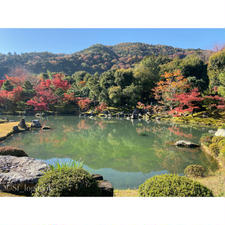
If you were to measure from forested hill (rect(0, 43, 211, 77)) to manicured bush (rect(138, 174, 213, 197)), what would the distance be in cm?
2472

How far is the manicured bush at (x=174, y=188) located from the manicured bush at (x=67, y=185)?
2.79 ft

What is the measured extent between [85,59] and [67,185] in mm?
32321

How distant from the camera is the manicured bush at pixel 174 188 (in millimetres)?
2195

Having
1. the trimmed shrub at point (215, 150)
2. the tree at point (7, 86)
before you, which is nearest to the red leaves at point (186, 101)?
the trimmed shrub at point (215, 150)

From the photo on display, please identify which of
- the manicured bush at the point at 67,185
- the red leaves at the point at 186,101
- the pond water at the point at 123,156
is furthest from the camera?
the red leaves at the point at 186,101

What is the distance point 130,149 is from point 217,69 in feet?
52.8

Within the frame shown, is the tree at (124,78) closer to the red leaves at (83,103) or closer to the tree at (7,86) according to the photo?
the red leaves at (83,103)

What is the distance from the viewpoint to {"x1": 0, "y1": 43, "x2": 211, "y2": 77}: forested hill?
23.7 metres

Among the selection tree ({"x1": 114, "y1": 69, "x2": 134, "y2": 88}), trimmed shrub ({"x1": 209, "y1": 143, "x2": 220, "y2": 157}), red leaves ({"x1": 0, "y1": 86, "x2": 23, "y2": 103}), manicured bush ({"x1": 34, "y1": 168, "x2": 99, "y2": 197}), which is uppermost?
tree ({"x1": 114, "y1": 69, "x2": 134, "y2": 88})

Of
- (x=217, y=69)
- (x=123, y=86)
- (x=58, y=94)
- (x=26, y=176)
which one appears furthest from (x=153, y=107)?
(x=26, y=176)

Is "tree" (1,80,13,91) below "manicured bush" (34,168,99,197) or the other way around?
the other way around

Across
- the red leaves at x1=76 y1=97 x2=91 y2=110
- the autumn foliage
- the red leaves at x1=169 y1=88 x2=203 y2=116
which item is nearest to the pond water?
the red leaves at x1=169 y1=88 x2=203 y2=116

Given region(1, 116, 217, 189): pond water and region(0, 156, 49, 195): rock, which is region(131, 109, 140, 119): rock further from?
region(0, 156, 49, 195): rock
